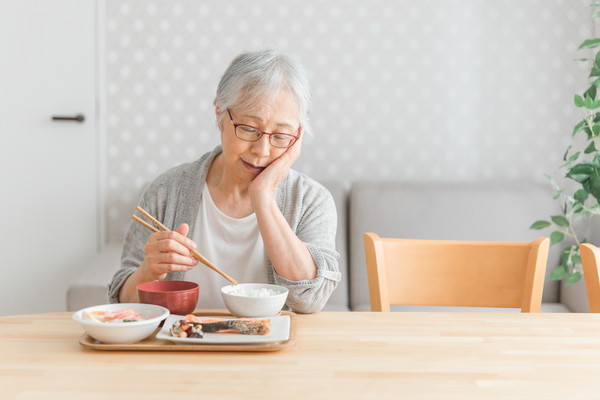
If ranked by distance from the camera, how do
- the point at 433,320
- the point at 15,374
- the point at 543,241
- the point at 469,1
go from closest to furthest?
the point at 15,374 → the point at 433,320 → the point at 543,241 → the point at 469,1

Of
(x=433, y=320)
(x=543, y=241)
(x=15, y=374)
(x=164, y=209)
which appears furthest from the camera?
(x=164, y=209)

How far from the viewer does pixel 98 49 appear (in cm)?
328

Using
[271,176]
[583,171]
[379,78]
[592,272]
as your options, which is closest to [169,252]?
[271,176]

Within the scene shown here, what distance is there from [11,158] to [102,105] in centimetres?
51

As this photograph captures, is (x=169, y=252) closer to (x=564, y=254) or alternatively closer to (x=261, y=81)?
(x=261, y=81)

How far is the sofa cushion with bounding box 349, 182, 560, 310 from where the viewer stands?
3.00 m

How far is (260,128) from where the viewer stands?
1.61 m

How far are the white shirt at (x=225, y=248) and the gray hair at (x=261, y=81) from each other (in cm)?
28

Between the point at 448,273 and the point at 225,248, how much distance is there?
0.57m

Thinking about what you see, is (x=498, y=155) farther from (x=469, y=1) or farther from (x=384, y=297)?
(x=384, y=297)

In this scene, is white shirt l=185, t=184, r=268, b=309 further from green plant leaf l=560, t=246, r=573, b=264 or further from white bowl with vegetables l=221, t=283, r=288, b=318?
green plant leaf l=560, t=246, r=573, b=264

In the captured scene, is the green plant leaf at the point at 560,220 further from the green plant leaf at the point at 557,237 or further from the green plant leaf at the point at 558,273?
the green plant leaf at the point at 558,273

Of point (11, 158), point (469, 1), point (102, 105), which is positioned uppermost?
point (469, 1)

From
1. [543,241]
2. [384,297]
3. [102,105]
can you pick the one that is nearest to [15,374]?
[384,297]
